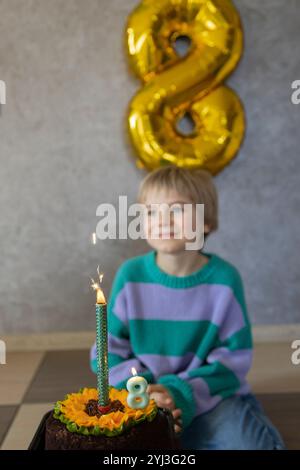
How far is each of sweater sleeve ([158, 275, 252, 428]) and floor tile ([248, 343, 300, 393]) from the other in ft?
1.32

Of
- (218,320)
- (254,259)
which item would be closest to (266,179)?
(254,259)

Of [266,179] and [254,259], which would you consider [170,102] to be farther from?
[254,259]

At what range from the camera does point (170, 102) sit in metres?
1.96

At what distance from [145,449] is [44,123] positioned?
5.20 feet

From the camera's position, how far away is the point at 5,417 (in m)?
1.47

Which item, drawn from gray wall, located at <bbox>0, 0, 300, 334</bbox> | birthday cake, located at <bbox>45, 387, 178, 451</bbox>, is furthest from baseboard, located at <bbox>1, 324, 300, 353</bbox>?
birthday cake, located at <bbox>45, 387, 178, 451</bbox>

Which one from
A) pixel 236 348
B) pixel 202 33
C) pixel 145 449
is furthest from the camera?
pixel 202 33

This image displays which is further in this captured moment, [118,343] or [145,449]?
[118,343]

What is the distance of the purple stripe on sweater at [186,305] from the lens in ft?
4.10

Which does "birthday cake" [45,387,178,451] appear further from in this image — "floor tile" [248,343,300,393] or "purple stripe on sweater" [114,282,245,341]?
"floor tile" [248,343,300,393]

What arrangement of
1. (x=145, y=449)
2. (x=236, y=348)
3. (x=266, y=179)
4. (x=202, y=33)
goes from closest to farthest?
(x=145, y=449)
(x=236, y=348)
(x=202, y=33)
(x=266, y=179)

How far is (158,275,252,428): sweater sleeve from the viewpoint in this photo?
3.77 ft

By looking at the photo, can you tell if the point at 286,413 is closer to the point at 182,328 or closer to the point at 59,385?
the point at 182,328

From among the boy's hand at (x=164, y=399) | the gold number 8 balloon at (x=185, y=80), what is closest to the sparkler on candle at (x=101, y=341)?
the boy's hand at (x=164, y=399)
